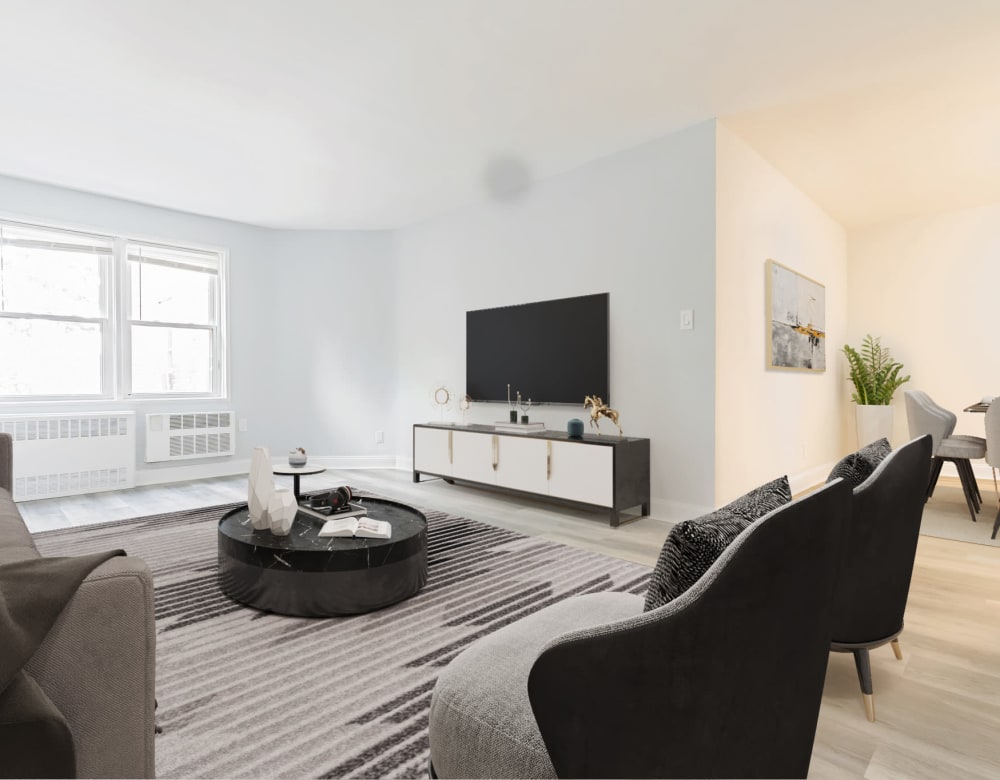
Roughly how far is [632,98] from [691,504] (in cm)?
263

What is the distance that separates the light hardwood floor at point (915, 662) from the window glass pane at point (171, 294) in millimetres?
A: 1957

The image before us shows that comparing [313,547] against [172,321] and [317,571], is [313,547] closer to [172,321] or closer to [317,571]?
[317,571]

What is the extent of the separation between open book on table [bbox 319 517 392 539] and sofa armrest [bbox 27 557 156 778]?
1.39 meters

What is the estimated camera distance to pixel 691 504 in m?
3.81

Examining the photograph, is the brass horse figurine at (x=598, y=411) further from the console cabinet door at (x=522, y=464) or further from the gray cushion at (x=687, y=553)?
the gray cushion at (x=687, y=553)

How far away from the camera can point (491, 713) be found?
104 centimetres

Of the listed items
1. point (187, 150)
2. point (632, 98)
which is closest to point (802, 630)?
point (632, 98)

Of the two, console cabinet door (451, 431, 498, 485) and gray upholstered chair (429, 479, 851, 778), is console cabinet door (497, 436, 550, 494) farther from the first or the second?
gray upholstered chair (429, 479, 851, 778)

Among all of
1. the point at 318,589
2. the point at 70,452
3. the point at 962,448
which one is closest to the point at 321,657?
the point at 318,589

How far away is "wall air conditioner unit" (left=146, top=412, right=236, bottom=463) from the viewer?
5.16 meters

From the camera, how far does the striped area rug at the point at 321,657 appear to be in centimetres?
143

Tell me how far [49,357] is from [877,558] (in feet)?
19.5

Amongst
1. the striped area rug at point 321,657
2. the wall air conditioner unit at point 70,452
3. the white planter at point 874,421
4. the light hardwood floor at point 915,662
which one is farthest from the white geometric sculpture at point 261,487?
the white planter at point 874,421

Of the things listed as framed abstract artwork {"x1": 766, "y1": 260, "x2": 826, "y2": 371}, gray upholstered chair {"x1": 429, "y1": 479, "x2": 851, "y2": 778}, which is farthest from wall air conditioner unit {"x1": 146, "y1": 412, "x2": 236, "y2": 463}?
gray upholstered chair {"x1": 429, "y1": 479, "x2": 851, "y2": 778}
